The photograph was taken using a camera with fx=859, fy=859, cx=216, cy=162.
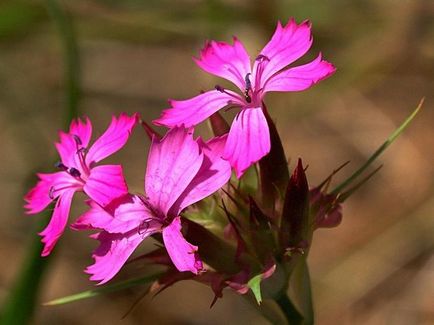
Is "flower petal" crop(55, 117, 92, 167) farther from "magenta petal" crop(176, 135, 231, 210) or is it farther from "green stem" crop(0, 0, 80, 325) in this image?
"green stem" crop(0, 0, 80, 325)

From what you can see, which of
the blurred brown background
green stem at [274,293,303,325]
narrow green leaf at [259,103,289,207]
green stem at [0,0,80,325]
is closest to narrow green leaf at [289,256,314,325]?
green stem at [274,293,303,325]

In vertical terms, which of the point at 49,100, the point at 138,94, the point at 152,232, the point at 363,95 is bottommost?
the point at 49,100

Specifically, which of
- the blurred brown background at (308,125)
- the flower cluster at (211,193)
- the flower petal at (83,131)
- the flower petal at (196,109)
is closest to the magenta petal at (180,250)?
the flower cluster at (211,193)

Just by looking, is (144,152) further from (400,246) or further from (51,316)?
(400,246)

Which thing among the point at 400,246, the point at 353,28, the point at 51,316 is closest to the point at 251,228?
the point at 400,246

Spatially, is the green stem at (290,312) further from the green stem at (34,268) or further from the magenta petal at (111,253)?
the green stem at (34,268)

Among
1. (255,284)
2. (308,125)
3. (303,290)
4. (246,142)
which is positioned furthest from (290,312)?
(308,125)

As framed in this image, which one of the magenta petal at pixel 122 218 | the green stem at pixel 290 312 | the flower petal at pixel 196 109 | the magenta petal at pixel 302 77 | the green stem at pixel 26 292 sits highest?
the magenta petal at pixel 302 77
